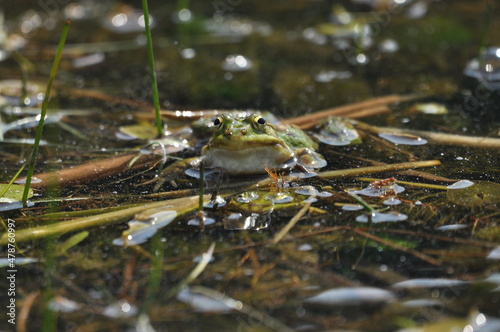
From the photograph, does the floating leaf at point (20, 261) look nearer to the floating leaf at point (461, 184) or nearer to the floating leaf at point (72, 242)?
the floating leaf at point (72, 242)

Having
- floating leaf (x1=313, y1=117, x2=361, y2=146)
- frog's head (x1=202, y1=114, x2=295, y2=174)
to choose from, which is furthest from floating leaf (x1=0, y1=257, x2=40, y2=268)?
floating leaf (x1=313, y1=117, x2=361, y2=146)

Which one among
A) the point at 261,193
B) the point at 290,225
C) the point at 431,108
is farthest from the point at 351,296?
the point at 431,108

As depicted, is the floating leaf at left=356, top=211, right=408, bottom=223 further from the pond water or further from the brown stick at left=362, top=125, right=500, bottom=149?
the brown stick at left=362, top=125, right=500, bottom=149

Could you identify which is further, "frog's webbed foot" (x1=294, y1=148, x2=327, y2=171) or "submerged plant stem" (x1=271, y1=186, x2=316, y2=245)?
"frog's webbed foot" (x1=294, y1=148, x2=327, y2=171)

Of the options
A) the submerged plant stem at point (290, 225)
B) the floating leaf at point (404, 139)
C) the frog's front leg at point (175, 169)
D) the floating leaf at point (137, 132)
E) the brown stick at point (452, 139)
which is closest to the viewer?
the submerged plant stem at point (290, 225)

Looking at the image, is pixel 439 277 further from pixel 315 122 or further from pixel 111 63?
pixel 111 63

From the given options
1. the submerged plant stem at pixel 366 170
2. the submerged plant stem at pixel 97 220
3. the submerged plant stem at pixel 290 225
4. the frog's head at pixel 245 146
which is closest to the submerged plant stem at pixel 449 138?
the submerged plant stem at pixel 366 170

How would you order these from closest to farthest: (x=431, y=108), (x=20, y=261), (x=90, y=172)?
(x=20, y=261), (x=90, y=172), (x=431, y=108)

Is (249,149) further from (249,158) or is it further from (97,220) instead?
(97,220)
